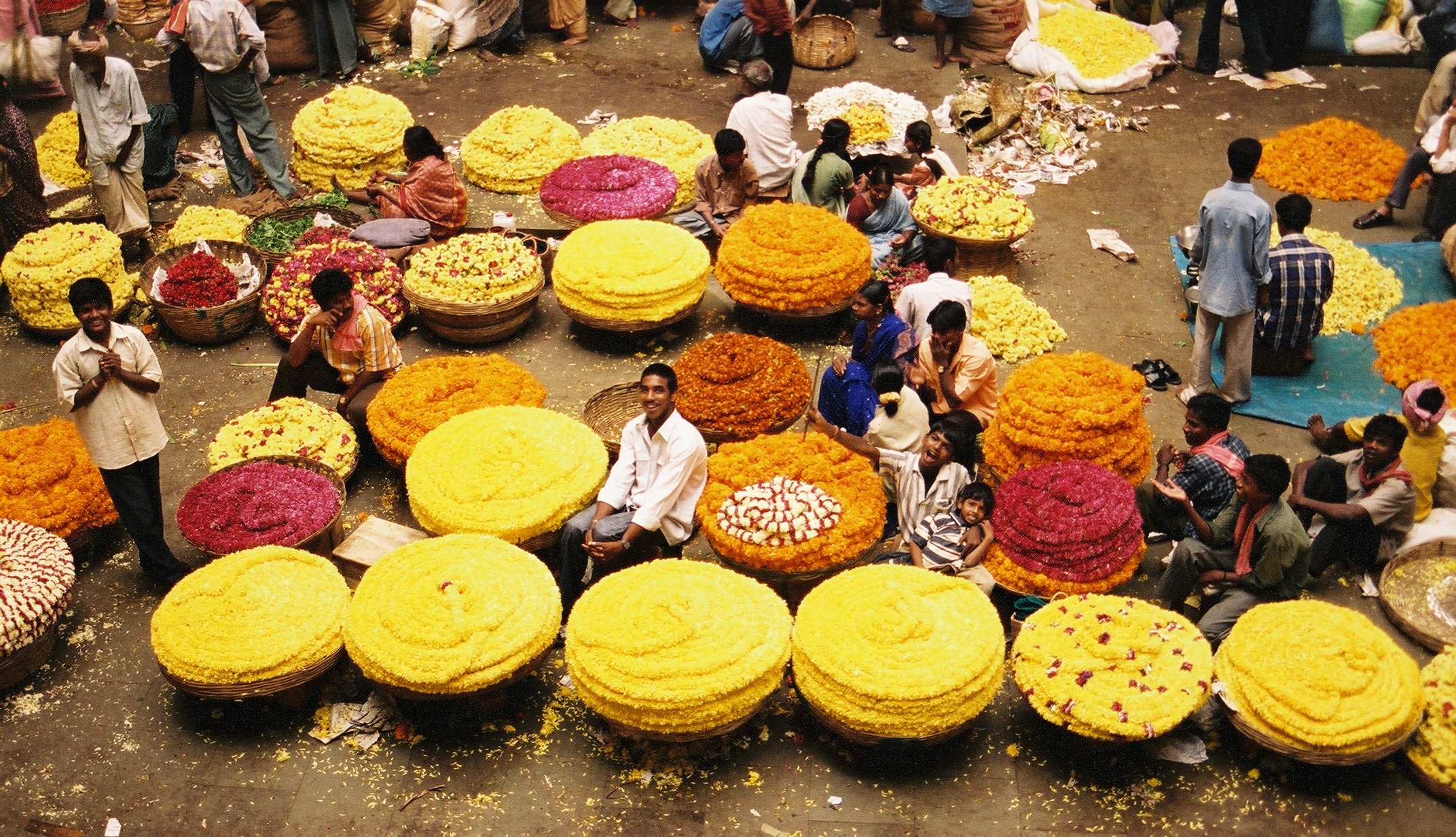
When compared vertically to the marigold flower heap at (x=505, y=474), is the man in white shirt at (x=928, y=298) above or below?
above

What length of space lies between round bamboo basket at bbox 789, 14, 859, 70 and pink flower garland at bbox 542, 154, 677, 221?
3510mm

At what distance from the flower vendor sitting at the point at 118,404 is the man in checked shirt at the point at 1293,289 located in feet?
21.5

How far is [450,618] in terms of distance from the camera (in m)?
5.80

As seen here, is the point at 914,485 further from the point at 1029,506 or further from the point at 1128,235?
the point at 1128,235

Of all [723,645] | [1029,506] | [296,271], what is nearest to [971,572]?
[1029,506]

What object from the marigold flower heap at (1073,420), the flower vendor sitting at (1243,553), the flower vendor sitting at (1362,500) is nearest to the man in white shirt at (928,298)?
the marigold flower heap at (1073,420)

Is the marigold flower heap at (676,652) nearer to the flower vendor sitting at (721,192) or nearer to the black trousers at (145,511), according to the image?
the black trousers at (145,511)

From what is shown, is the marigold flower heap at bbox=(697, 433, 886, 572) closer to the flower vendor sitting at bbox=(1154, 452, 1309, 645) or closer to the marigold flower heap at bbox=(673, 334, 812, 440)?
the marigold flower heap at bbox=(673, 334, 812, 440)

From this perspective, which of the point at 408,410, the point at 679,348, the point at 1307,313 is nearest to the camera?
the point at 408,410

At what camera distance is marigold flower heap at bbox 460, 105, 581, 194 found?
10.5 m

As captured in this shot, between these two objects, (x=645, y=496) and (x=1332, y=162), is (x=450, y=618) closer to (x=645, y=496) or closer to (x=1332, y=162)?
(x=645, y=496)

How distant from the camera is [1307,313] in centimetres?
822

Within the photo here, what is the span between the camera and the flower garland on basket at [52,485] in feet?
22.4

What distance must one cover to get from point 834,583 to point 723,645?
0.70 metres
